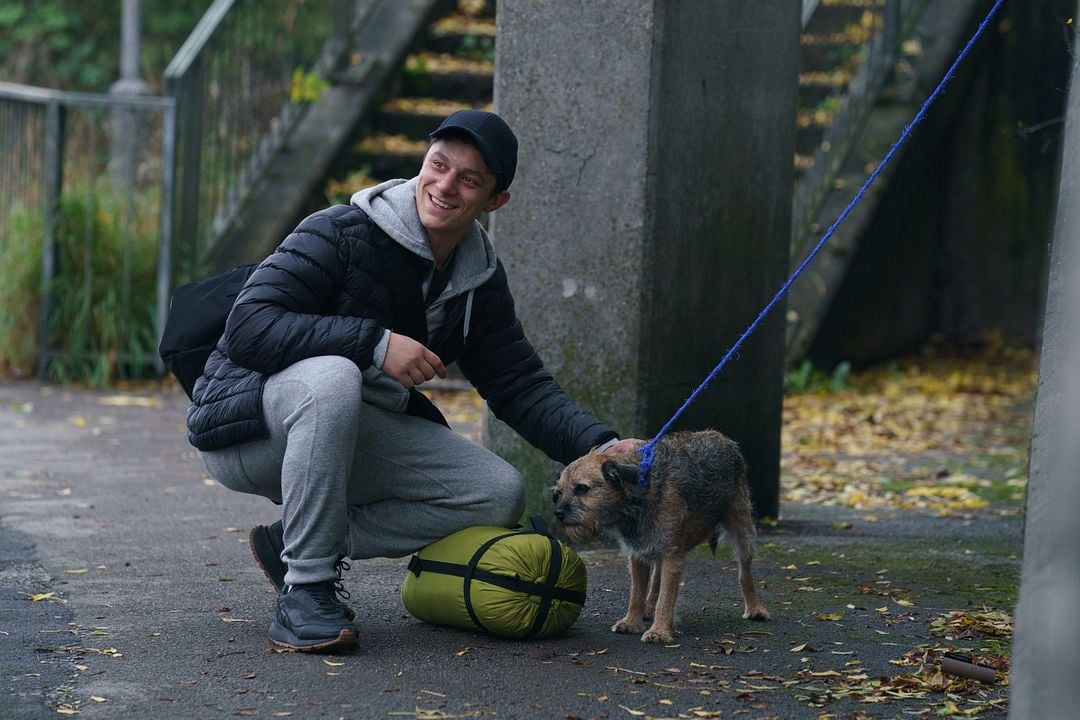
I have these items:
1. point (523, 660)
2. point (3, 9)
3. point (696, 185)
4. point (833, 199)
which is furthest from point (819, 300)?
point (3, 9)

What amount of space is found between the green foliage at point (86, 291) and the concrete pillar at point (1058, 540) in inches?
349

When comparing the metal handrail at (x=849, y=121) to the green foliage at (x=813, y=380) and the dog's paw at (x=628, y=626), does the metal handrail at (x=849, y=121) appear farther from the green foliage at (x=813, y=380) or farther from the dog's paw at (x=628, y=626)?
the dog's paw at (x=628, y=626)

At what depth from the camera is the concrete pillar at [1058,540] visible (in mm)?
2713

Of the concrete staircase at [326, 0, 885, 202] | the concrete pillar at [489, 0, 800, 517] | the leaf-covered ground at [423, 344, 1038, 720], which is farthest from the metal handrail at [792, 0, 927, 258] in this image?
the concrete pillar at [489, 0, 800, 517]

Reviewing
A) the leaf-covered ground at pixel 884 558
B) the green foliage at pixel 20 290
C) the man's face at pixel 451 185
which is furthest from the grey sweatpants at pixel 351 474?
the green foliage at pixel 20 290

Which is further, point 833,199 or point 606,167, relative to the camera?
point 833,199

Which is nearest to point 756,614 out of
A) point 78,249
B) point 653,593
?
point 653,593

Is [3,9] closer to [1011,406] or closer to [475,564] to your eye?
[1011,406]

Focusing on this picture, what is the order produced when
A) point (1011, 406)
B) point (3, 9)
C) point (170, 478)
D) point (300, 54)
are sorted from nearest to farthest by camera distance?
point (170, 478)
point (1011, 406)
point (300, 54)
point (3, 9)

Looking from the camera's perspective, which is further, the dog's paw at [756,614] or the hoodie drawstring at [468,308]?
the dog's paw at [756,614]

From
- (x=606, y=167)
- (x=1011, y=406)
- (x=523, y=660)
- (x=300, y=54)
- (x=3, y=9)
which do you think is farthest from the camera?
(x=3, y=9)

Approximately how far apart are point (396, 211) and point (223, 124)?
24.4 feet

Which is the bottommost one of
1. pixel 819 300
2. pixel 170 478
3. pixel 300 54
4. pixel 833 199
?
pixel 170 478

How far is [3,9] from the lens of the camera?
23.0 m
